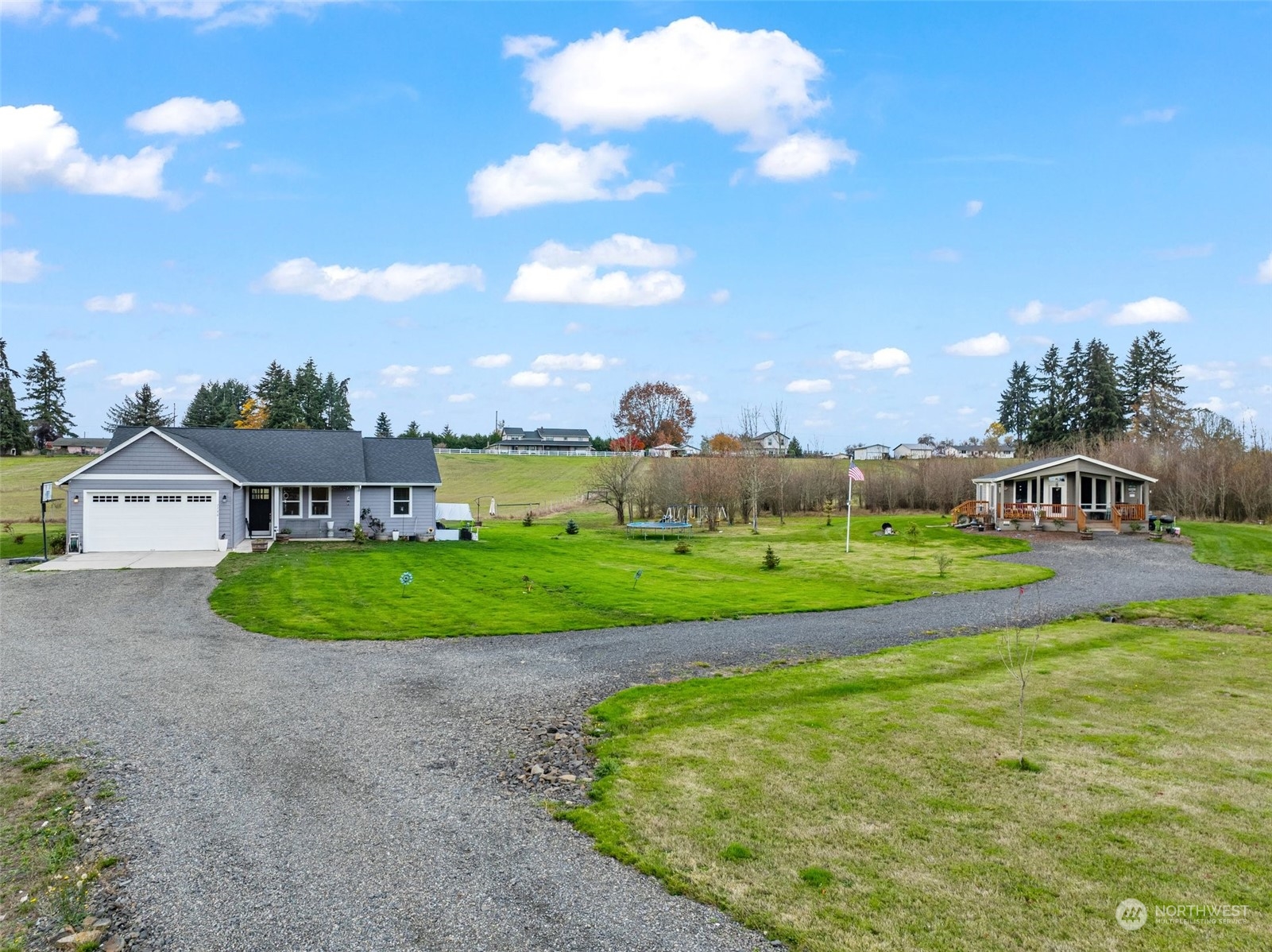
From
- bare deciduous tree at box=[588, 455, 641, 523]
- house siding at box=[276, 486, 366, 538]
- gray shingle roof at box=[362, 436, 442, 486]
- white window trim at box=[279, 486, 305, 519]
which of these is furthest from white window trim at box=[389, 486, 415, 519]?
bare deciduous tree at box=[588, 455, 641, 523]

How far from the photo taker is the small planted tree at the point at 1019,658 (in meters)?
8.31

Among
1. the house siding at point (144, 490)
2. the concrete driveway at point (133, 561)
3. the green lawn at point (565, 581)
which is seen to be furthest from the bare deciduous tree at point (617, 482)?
the concrete driveway at point (133, 561)

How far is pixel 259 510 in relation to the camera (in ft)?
105

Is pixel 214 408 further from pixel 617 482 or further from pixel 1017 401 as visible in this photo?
pixel 1017 401

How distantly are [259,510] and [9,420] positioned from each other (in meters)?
62.5

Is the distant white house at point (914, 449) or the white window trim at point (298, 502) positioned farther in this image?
the distant white house at point (914, 449)

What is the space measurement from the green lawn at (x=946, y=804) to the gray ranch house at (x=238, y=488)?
78.8ft

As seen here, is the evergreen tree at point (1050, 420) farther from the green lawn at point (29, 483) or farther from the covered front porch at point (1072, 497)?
the green lawn at point (29, 483)

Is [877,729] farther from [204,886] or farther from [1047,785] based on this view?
[204,886]

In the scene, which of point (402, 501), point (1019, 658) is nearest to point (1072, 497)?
point (1019, 658)

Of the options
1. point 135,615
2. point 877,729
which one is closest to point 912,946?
point 877,729

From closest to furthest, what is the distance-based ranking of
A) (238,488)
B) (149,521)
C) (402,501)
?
(149,521) → (238,488) → (402,501)

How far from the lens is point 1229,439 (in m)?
44.4

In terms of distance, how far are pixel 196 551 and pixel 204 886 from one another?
84.3 ft
